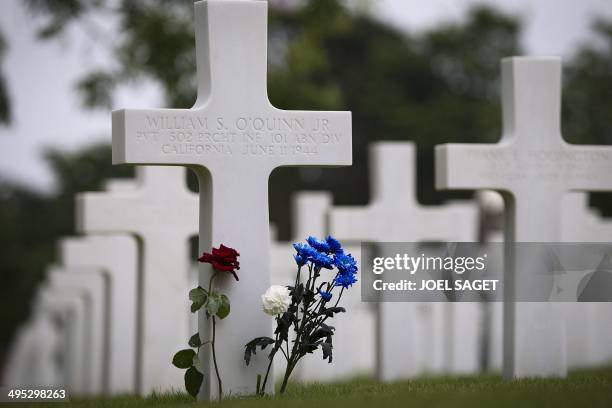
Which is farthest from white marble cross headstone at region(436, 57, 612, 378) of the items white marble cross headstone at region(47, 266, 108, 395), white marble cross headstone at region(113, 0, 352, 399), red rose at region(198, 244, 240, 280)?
white marble cross headstone at region(47, 266, 108, 395)

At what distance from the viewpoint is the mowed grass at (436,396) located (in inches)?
302

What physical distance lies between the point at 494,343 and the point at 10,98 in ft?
21.3

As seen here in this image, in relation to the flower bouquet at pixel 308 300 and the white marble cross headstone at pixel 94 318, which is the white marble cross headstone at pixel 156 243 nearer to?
the white marble cross headstone at pixel 94 318

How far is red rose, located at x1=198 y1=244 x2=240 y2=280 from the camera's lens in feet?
27.4

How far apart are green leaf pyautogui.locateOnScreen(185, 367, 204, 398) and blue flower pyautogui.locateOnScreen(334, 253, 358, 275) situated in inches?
42.6

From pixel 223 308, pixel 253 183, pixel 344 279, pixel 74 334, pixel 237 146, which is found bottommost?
pixel 74 334

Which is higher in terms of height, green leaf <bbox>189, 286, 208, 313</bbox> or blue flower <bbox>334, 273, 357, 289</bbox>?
blue flower <bbox>334, 273, 357, 289</bbox>

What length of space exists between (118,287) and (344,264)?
6960mm

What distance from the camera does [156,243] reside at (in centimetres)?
1237

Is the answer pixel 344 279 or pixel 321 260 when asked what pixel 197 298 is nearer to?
pixel 321 260

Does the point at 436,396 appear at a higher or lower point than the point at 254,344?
lower

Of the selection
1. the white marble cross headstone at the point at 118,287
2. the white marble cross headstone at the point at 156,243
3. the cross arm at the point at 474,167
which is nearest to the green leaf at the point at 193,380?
the cross arm at the point at 474,167

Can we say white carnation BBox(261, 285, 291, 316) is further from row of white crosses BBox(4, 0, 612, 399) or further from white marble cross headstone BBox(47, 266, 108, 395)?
white marble cross headstone BBox(47, 266, 108, 395)

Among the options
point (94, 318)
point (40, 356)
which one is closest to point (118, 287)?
point (94, 318)
